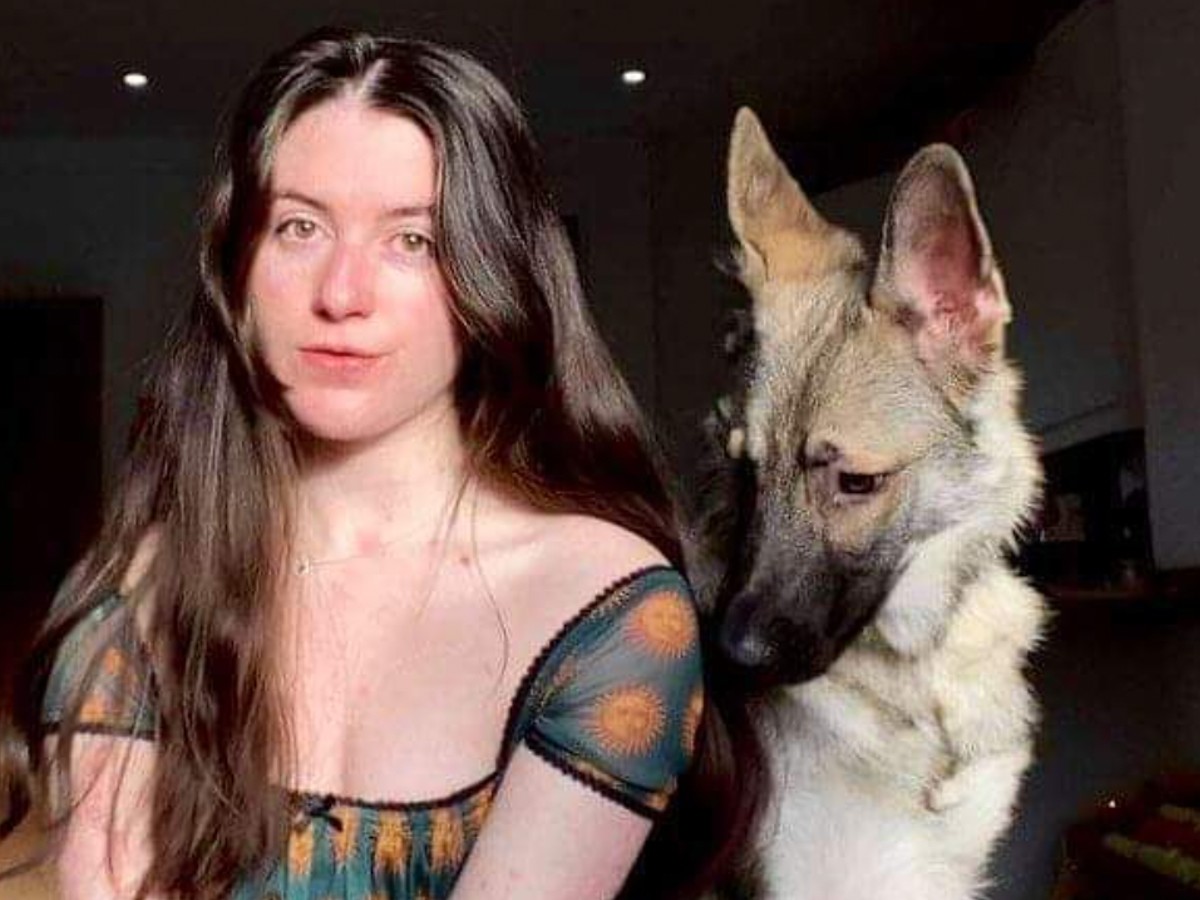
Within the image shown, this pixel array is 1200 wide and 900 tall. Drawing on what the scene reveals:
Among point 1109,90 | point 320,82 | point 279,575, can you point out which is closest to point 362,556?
point 279,575

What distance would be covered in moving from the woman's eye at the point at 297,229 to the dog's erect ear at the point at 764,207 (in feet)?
1.18

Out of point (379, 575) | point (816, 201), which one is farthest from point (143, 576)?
point (816, 201)

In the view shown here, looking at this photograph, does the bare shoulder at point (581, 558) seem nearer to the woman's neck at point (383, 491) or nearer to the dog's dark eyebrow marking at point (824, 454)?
the woman's neck at point (383, 491)

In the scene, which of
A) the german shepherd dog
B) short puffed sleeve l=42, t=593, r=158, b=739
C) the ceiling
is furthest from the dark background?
short puffed sleeve l=42, t=593, r=158, b=739

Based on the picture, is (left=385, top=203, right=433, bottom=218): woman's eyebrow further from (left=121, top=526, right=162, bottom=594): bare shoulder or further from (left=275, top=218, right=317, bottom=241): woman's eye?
(left=121, top=526, right=162, bottom=594): bare shoulder

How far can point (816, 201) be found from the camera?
11.1ft

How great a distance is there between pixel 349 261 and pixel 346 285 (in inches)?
0.7

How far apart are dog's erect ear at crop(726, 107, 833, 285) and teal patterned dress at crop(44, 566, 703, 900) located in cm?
35

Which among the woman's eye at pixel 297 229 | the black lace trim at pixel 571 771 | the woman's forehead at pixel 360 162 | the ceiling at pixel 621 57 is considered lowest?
the black lace trim at pixel 571 771

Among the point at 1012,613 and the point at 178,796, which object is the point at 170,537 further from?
the point at 1012,613

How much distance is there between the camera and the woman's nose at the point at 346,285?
2.92 ft

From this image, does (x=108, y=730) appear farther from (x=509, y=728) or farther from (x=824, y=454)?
(x=824, y=454)

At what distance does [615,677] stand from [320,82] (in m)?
0.37

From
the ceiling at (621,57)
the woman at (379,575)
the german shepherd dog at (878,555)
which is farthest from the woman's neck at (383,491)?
the ceiling at (621,57)
